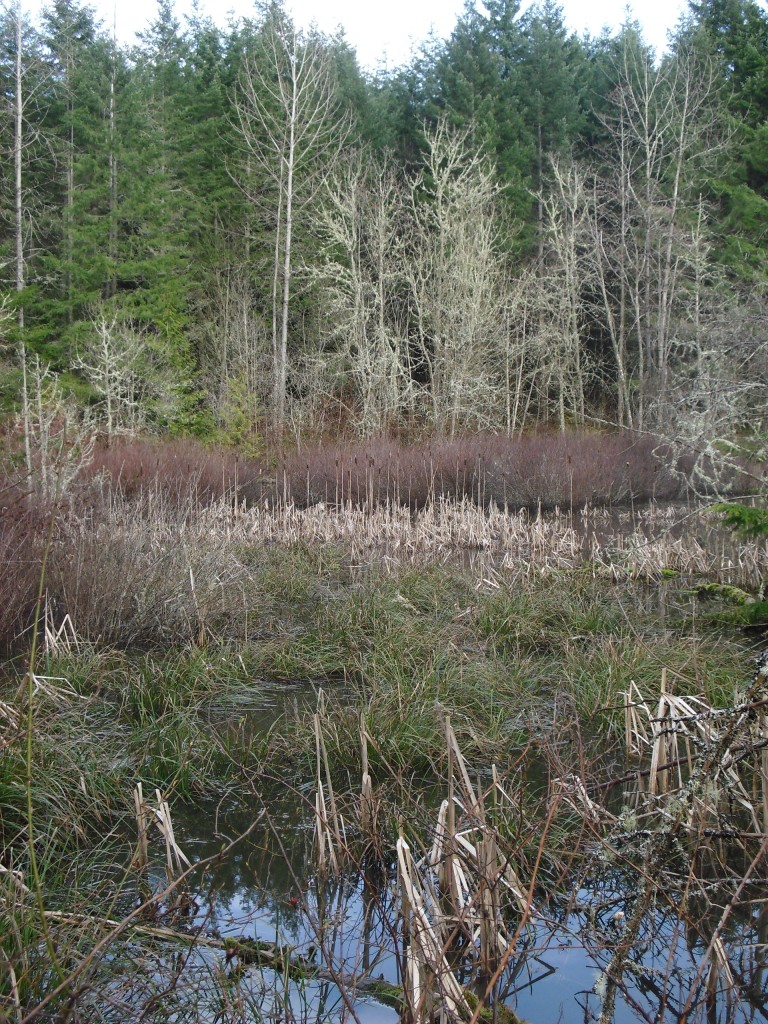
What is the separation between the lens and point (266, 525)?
380 inches

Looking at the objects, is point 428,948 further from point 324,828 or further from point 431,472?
point 431,472

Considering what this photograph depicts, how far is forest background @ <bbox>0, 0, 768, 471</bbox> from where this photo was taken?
2017 cm

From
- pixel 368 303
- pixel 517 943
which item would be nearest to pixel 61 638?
pixel 517 943

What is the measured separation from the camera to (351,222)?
72.5 feet

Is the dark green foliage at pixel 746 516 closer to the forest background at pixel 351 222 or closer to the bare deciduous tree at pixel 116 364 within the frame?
the forest background at pixel 351 222

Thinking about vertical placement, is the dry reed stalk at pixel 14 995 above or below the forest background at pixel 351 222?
below

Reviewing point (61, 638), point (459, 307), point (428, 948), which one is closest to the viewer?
point (428, 948)

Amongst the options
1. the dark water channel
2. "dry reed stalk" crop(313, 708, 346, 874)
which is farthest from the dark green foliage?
"dry reed stalk" crop(313, 708, 346, 874)

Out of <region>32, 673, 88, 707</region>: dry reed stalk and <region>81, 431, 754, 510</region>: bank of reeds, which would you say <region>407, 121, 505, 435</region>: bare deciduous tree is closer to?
<region>81, 431, 754, 510</region>: bank of reeds

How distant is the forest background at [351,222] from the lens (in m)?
20.2

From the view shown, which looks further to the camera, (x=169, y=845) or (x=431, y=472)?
(x=431, y=472)

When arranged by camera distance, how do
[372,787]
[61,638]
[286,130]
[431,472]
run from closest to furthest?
[372,787] → [61,638] → [431,472] → [286,130]

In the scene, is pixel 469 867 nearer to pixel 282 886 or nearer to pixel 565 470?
pixel 282 886

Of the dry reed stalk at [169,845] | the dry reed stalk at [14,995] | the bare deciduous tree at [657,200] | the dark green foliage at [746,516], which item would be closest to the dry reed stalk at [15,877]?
the dry reed stalk at [14,995]
